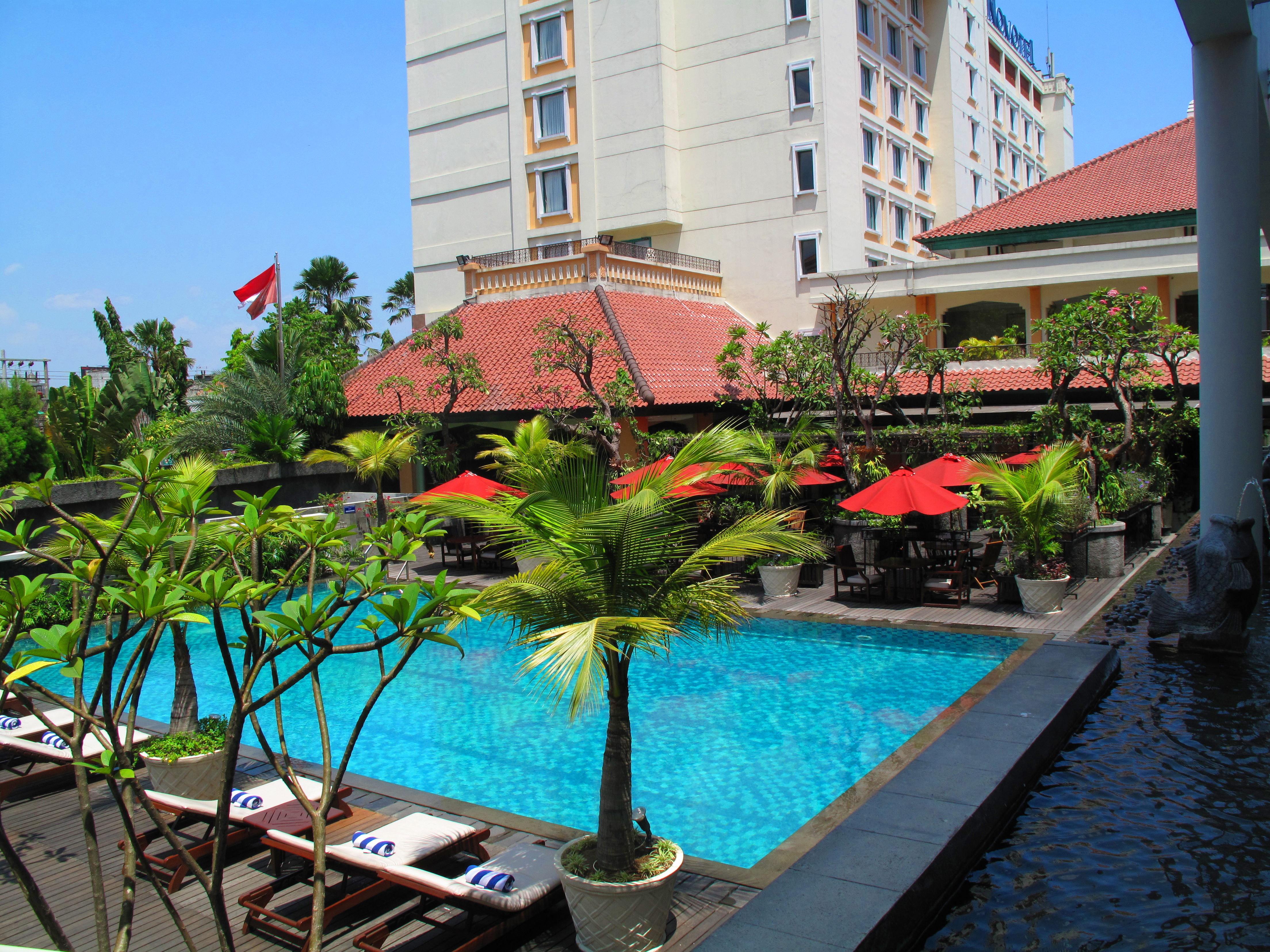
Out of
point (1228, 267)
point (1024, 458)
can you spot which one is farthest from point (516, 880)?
point (1024, 458)

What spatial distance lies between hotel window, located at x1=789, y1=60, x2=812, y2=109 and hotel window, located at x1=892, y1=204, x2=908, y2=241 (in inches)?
252

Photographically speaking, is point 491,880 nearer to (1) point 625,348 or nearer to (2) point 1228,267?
(2) point 1228,267

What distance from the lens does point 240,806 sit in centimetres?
758

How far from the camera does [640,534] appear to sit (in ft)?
19.9

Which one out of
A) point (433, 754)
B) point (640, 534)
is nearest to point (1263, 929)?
point (640, 534)

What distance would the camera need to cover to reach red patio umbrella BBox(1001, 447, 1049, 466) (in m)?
18.8

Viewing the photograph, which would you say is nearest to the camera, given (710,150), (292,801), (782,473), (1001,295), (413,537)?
(413,537)

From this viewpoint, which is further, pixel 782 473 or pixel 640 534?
pixel 782 473

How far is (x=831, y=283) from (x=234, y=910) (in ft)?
86.6

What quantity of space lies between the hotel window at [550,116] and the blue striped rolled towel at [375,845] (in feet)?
102

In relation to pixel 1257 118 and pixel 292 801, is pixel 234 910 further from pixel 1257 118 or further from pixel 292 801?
pixel 1257 118

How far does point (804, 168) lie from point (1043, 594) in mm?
19935

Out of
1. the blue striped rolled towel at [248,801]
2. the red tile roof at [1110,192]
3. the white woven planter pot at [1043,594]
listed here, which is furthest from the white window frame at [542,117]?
the blue striped rolled towel at [248,801]

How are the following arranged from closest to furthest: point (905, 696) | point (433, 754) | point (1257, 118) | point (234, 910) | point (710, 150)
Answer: point (234, 910), point (433, 754), point (905, 696), point (1257, 118), point (710, 150)
